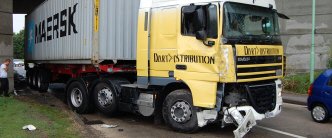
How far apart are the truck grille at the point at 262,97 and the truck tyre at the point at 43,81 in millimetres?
10450

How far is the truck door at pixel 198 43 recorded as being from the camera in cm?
790

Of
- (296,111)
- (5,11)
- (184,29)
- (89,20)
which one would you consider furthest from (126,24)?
(5,11)

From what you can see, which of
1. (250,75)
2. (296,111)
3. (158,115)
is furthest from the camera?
(296,111)

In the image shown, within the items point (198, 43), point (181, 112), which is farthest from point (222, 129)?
point (198, 43)

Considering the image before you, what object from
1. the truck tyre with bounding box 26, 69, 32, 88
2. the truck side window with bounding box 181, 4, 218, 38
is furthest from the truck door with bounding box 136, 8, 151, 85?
the truck tyre with bounding box 26, 69, 32, 88

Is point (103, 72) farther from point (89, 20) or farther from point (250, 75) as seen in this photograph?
point (250, 75)

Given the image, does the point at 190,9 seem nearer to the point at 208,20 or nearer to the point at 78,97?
the point at 208,20

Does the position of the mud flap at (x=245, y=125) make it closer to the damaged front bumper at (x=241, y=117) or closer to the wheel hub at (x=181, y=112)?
the damaged front bumper at (x=241, y=117)

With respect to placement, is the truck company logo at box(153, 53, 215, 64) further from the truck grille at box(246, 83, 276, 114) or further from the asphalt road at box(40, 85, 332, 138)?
the asphalt road at box(40, 85, 332, 138)

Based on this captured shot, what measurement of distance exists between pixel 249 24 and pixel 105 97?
427 cm

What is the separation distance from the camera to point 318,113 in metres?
10.4

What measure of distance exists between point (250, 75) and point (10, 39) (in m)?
10.7

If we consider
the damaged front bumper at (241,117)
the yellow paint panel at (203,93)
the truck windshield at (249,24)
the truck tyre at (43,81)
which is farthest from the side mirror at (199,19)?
the truck tyre at (43,81)

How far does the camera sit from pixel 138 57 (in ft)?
31.3
